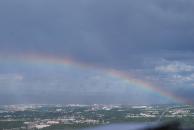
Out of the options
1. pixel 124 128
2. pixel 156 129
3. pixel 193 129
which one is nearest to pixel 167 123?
pixel 156 129

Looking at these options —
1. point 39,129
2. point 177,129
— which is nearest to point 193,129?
point 177,129

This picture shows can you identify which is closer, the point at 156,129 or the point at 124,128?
the point at 156,129

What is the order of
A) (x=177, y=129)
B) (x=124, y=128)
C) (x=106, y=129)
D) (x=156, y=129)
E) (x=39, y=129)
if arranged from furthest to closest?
(x=39, y=129)
(x=106, y=129)
(x=124, y=128)
(x=177, y=129)
(x=156, y=129)

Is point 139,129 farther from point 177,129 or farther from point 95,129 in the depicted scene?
point 95,129

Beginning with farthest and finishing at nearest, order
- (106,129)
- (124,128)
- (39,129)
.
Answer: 1. (39,129)
2. (106,129)
3. (124,128)

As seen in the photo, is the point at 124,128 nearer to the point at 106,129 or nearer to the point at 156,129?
the point at 106,129

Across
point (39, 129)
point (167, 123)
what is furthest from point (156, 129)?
point (39, 129)

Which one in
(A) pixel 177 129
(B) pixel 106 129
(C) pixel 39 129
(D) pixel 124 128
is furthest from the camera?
(C) pixel 39 129
